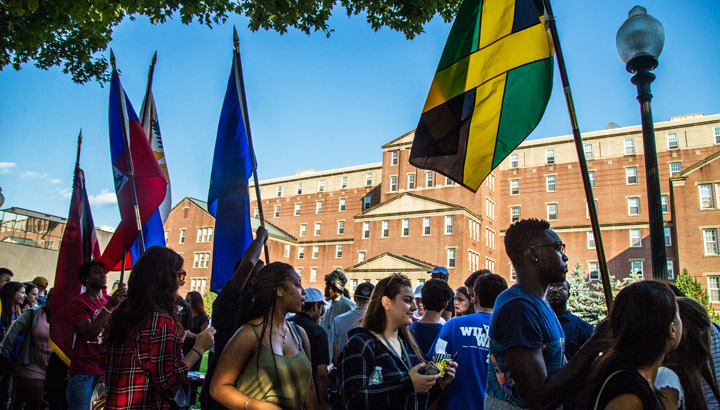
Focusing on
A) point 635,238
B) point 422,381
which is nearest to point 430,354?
point 422,381

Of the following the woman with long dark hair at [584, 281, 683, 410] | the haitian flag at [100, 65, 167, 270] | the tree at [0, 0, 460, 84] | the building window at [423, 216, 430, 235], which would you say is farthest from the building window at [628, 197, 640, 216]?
the woman with long dark hair at [584, 281, 683, 410]

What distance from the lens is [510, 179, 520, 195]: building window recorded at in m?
49.8

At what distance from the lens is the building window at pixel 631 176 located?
4494 cm

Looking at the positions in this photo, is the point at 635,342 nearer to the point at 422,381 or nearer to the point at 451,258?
the point at 422,381

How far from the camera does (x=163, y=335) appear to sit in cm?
332

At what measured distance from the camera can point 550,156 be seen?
1941 inches

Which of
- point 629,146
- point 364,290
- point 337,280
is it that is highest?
point 629,146

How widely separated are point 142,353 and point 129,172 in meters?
3.85

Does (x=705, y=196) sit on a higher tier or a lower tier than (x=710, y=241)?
higher

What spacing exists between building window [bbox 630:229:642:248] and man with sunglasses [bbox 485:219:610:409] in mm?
45745

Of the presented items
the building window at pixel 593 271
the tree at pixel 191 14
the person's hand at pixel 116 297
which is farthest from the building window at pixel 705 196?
the person's hand at pixel 116 297

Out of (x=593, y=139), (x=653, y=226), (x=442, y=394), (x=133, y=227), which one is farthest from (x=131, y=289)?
(x=593, y=139)

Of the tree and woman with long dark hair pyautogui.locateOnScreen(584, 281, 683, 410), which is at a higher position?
the tree

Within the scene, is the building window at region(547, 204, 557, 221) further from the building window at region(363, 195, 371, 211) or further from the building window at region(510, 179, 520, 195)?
the building window at region(363, 195, 371, 211)
